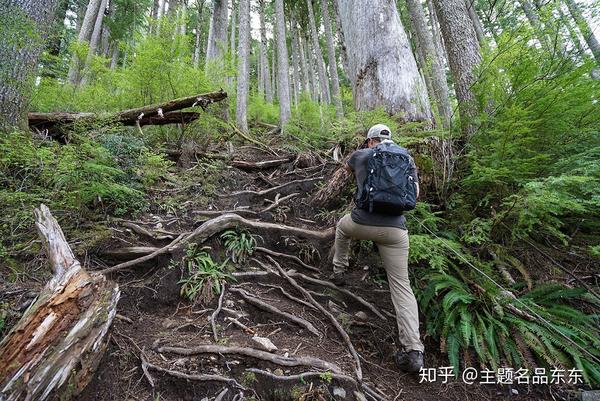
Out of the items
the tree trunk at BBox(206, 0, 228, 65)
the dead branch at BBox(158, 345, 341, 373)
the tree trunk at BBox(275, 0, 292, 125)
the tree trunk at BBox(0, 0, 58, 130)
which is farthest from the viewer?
the tree trunk at BBox(206, 0, 228, 65)

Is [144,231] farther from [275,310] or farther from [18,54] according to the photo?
[18,54]

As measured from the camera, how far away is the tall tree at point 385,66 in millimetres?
4746

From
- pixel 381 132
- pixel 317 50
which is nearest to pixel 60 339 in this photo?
pixel 381 132

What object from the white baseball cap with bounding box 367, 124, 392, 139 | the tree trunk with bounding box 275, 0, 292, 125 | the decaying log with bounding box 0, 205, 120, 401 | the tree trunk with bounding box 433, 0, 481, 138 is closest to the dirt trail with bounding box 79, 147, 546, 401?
the decaying log with bounding box 0, 205, 120, 401

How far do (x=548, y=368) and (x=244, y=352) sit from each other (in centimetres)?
266

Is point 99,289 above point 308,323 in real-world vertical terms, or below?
above

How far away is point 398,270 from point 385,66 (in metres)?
3.36

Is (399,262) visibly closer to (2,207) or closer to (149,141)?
(2,207)

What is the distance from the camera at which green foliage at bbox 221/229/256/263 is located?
3854 millimetres

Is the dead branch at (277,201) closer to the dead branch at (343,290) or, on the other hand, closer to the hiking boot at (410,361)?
the dead branch at (343,290)

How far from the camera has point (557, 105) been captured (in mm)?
3504

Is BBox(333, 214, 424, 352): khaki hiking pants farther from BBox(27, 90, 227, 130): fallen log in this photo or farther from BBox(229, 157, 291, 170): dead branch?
BBox(27, 90, 227, 130): fallen log

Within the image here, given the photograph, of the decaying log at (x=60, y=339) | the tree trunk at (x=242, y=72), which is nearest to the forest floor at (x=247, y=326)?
the decaying log at (x=60, y=339)

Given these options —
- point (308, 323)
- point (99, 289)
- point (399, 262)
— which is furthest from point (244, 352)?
point (399, 262)
